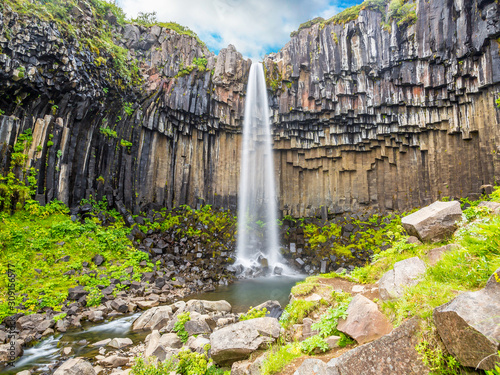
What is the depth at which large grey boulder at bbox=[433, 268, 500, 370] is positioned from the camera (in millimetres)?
1891

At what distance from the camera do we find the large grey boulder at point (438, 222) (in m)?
5.21

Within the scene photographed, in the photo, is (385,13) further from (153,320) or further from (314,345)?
(153,320)

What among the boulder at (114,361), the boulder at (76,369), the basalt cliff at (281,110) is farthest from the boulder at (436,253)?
the basalt cliff at (281,110)

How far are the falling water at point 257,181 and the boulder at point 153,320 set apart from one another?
12.5m

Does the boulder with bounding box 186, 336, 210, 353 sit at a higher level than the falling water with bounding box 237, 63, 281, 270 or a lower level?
lower

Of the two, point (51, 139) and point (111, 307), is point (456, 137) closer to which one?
point (111, 307)

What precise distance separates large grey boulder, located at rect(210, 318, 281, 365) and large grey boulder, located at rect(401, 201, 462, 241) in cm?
351

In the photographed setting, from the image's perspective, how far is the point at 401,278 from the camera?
3.92 m

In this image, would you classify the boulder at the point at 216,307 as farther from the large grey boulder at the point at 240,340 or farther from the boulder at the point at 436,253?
the boulder at the point at 436,253

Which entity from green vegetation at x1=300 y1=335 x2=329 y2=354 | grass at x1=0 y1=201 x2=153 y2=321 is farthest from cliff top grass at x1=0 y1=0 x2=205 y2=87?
green vegetation at x1=300 y1=335 x2=329 y2=354

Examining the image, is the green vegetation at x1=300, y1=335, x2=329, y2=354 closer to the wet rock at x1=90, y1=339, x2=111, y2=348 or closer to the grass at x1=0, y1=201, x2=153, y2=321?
the wet rock at x1=90, y1=339, x2=111, y2=348

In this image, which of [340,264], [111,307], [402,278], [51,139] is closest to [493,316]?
[402,278]

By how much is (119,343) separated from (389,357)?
23.4 feet

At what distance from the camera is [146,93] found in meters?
20.4
